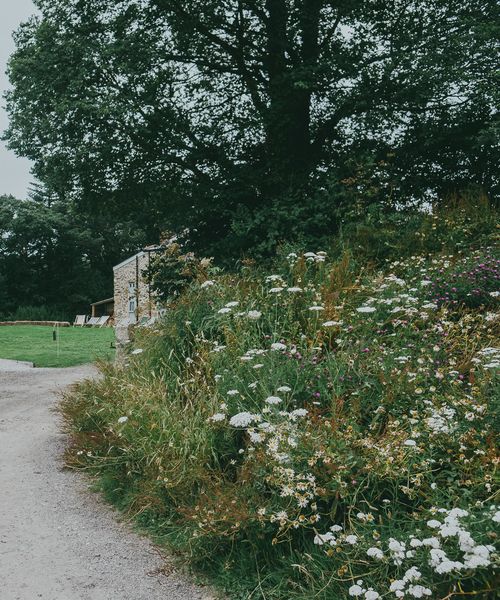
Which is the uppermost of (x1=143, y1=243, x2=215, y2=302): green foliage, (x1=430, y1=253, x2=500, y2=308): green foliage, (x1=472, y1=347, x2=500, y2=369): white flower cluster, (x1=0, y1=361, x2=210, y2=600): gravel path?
(x1=143, y1=243, x2=215, y2=302): green foliage

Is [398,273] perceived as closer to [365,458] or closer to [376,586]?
[365,458]

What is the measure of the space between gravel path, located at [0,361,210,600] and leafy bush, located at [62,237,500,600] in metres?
0.23

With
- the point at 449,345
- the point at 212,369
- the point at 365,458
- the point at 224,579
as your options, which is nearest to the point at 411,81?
the point at 449,345

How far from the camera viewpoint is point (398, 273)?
739 cm

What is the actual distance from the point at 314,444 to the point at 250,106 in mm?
10028

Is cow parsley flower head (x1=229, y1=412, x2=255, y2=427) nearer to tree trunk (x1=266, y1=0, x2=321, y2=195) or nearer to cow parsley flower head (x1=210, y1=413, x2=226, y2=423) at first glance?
cow parsley flower head (x1=210, y1=413, x2=226, y2=423)

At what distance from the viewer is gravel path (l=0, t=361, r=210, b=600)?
332 cm

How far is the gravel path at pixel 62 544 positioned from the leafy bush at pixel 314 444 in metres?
0.23

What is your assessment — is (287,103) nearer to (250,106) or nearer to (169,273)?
(250,106)

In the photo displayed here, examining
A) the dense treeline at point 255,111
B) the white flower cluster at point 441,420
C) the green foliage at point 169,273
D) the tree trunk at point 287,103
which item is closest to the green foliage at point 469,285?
the white flower cluster at point 441,420

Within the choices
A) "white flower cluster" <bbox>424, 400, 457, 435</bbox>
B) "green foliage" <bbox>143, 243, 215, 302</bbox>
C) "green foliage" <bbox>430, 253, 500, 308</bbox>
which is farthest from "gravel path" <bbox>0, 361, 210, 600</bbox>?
"green foliage" <bbox>430, 253, 500, 308</bbox>

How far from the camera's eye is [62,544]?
12.8 ft

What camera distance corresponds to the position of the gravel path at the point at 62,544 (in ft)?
10.9

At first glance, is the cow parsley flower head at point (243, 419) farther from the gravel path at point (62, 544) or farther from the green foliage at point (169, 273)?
the green foliage at point (169, 273)
